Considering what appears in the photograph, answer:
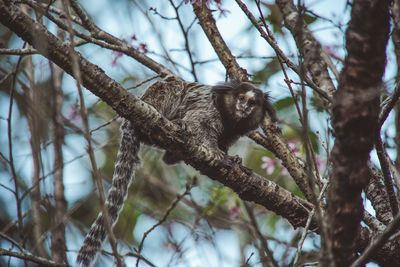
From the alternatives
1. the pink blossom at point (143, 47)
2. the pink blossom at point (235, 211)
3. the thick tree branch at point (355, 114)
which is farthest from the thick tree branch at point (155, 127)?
the pink blossom at point (143, 47)

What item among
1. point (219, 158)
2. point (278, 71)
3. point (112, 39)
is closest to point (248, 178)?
point (219, 158)

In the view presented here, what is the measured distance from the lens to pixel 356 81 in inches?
72.7

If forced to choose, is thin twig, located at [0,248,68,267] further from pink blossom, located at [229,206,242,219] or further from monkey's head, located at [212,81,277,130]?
pink blossom, located at [229,206,242,219]

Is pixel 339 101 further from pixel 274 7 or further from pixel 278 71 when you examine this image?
pixel 274 7

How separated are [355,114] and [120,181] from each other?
100 inches

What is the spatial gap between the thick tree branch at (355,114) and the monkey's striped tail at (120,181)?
195cm

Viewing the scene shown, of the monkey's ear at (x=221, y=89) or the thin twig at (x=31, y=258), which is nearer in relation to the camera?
the thin twig at (x=31, y=258)

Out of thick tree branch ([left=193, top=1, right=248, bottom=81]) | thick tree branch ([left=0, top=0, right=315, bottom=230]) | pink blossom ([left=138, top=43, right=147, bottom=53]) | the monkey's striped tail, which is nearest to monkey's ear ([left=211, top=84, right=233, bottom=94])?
thick tree branch ([left=193, top=1, right=248, bottom=81])

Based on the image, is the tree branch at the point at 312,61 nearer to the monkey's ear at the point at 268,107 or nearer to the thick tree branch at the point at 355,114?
the monkey's ear at the point at 268,107

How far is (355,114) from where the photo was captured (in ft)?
6.17

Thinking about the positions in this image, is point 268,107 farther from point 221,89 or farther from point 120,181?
point 120,181

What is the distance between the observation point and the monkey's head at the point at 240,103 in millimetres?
4582

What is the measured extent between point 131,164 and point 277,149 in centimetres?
137

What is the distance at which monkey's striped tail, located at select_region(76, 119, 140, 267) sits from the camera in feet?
11.2
